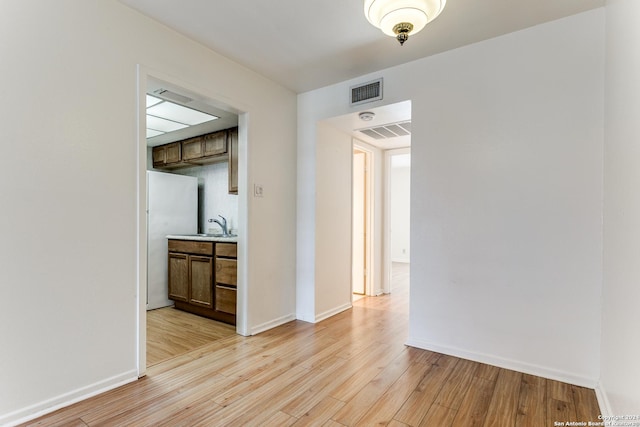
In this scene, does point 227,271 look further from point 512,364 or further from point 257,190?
point 512,364

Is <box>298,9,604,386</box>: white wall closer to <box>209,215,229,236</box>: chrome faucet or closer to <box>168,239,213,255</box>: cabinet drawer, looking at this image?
<box>168,239,213,255</box>: cabinet drawer

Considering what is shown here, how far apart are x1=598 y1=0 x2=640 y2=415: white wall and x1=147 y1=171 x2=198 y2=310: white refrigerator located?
4.18 m

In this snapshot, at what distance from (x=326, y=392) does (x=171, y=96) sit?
280 centimetres

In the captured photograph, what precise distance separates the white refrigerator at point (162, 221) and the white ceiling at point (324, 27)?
2.05 m

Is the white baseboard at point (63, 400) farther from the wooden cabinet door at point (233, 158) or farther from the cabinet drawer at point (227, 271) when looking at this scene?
the wooden cabinet door at point (233, 158)

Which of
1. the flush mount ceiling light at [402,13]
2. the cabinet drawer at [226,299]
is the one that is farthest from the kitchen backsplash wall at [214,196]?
the flush mount ceiling light at [402,13]

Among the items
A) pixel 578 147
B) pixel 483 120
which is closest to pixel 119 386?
pixel 483 120

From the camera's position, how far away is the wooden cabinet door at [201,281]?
3537 millimetres

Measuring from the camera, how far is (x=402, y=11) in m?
1.65

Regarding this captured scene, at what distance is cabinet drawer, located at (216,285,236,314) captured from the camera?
330 cm

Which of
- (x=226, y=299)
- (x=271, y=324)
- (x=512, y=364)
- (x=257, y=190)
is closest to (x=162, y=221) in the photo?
(x=226, y=299)

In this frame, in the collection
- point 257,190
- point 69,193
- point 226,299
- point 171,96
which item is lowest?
point 226,299

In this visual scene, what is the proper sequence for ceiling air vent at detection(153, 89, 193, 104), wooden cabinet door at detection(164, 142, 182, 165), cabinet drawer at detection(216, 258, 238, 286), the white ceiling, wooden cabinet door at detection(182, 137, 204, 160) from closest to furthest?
the white ceiling, ceiling air vent at detection(153, 89, 193, 104), cabinet drawer at detection(216, 258, 238, 286), wooden cabinet door at detection(182, 137, 204, 160), wooden cabinet door at detection(164, 142, 182, 165)

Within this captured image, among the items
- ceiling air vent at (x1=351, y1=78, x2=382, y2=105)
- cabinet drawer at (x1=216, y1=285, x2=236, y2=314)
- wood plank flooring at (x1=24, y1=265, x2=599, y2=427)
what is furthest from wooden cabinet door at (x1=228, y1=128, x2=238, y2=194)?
wood plank flooring at (x1=24, y1=265, x2=599, y2=427)
